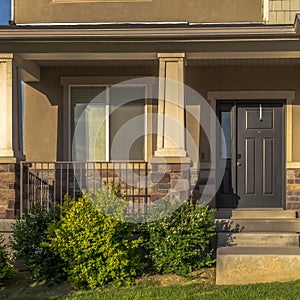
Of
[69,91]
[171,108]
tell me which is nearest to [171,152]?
[171,108]

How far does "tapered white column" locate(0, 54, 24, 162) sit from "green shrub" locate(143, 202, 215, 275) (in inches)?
106

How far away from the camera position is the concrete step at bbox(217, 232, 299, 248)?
798 cm

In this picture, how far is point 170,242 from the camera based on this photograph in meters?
7.32

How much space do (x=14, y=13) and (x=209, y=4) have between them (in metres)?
3.94

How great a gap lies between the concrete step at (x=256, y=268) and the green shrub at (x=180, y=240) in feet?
1.49

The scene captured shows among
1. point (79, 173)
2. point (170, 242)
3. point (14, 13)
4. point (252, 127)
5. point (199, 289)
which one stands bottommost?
point (199, 289)

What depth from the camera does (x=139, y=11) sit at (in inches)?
399

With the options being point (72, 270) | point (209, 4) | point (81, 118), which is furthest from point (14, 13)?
point (72, 270)

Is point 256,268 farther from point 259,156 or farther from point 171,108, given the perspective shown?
point 259,156

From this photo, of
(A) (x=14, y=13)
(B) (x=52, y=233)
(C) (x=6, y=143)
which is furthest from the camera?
(A) (x=14, y=13)

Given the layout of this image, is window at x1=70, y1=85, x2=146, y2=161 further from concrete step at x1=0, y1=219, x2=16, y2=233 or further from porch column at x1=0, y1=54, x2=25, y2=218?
concrete step at x1=0, y1=219, x2=16, y2=233

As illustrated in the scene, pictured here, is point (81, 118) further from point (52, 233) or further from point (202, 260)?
point (202, 260)

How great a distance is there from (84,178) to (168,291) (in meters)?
3.65

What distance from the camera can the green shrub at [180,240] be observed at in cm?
729
